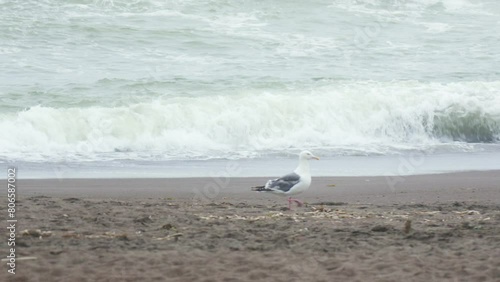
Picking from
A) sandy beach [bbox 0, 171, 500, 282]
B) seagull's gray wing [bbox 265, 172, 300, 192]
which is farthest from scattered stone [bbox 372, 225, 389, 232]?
seagull's gray wing [bbox 265, 172, 300, 192]

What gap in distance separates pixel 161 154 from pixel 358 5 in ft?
48.3

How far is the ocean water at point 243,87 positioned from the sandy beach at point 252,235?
237 cm

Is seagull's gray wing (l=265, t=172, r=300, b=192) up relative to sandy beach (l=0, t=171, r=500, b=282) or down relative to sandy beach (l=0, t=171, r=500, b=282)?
up

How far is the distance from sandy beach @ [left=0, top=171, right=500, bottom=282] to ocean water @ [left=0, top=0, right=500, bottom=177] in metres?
2.37

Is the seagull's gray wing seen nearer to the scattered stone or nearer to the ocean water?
the scattered stone

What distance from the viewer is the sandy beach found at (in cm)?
575

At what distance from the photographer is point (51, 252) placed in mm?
6172

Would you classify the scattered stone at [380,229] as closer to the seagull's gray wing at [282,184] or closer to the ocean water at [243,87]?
the seagull's gray wing at [282,184]

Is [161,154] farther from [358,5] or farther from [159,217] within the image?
[358,5]

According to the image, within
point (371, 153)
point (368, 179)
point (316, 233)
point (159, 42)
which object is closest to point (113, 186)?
point (368, 179)

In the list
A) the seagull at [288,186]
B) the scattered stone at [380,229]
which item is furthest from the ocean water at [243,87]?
the scattered stone at [380,229]

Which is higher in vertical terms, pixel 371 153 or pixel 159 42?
pixel 159 42

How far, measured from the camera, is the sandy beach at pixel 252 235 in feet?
18.9

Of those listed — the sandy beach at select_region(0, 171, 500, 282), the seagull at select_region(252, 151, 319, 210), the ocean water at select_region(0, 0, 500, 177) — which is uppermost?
the ocean water at select_region(0, 0, 500, 177)
